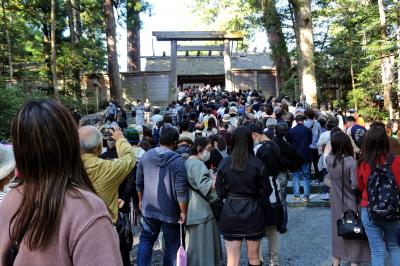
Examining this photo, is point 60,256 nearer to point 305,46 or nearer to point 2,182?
point 2,182

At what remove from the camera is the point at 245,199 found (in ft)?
11.7

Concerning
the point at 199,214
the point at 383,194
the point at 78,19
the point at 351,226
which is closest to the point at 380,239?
the point at 351,226

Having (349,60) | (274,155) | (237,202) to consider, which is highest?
(349,60)

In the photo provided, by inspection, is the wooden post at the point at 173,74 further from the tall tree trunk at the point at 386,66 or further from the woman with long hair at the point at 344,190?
the woman with long hair at the point at 344,190

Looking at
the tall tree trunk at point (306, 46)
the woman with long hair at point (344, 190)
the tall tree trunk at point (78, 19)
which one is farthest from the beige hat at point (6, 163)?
the tall tree trunk at point (78, 19)

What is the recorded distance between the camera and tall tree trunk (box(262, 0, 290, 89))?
17422mm

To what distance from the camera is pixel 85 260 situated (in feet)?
3.96

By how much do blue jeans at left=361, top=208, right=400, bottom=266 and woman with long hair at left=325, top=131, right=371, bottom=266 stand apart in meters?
0.30

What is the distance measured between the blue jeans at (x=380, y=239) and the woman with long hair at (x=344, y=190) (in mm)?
299

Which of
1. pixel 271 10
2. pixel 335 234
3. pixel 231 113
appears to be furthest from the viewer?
pixel 271 10

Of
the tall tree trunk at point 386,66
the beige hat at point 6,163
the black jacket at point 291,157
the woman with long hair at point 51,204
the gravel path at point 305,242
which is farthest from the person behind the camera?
the tall tree trunk at point 386,66

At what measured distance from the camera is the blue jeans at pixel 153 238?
4051 millimetres

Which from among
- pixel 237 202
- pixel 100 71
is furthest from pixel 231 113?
pixel 100 71

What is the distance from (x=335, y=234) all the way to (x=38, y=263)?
12.1 ft
